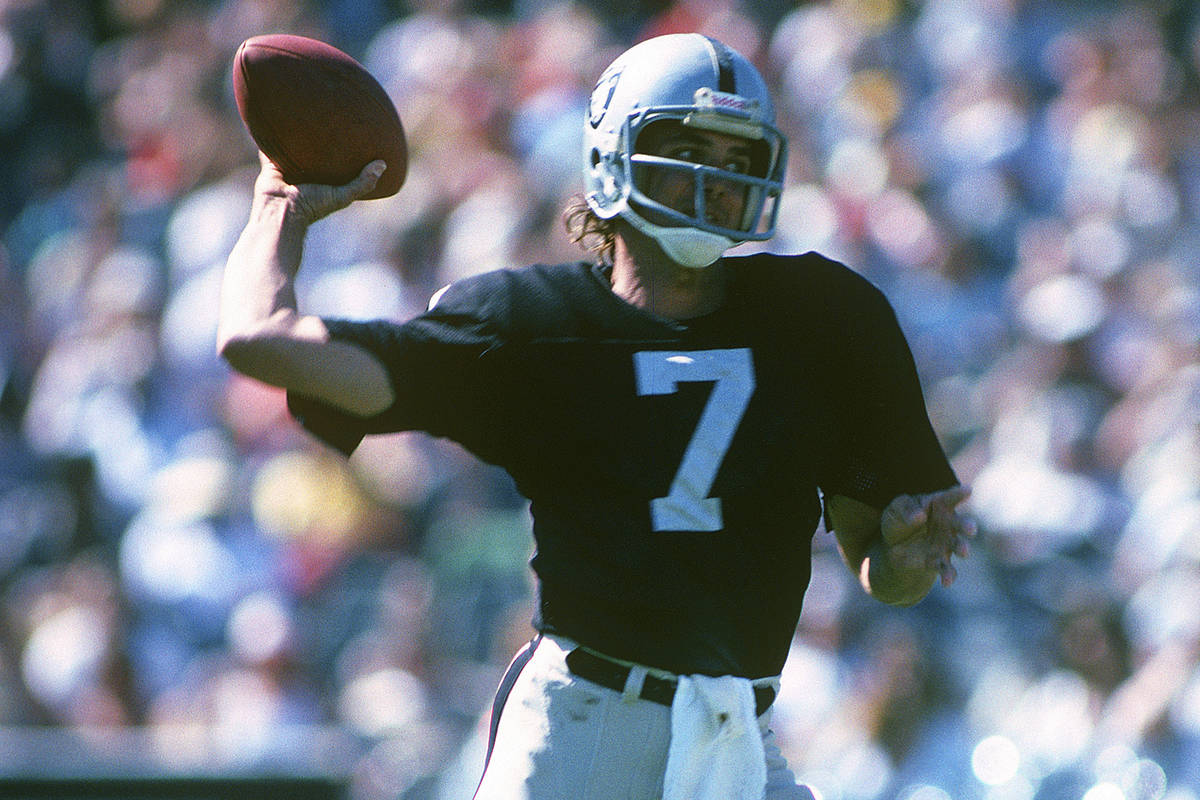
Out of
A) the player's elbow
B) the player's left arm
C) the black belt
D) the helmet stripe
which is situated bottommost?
the black belt

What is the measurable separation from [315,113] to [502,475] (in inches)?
172

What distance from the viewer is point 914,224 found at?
7699mm

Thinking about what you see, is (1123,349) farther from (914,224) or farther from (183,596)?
(183,596)

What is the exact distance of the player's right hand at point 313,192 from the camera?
2795 mm

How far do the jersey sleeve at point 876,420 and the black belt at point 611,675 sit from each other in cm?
53

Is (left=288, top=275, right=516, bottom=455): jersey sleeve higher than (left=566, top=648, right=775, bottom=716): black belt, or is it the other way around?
(left=288, top=275, right=516, bottom=455): jersey sleeve

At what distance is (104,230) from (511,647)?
13.9 ft

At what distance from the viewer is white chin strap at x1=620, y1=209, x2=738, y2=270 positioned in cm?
274

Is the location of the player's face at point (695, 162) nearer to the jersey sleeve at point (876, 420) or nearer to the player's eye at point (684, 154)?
the player's eye at point (684, 154)

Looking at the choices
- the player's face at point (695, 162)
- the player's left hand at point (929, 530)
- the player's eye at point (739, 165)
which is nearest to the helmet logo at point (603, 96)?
the player's face at point (695, 162)

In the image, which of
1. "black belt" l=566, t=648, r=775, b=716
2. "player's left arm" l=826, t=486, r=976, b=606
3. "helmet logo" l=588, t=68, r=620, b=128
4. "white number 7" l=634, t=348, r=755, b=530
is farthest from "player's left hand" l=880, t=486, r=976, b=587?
"helmet logo" l=588, t=68, r=620, b=128

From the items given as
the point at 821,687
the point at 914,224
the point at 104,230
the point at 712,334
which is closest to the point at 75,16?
the point at 104,230

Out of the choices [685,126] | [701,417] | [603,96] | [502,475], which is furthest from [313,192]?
[502,475]

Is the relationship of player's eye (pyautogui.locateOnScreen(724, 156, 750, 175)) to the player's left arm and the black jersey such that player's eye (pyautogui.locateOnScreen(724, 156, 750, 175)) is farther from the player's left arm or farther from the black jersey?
the player's left arm
